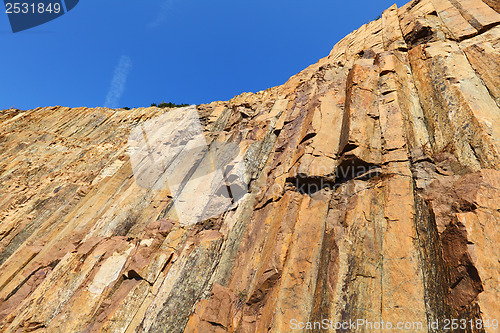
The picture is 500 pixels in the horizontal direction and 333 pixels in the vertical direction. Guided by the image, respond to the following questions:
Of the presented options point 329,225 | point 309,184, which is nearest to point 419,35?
point 309,184

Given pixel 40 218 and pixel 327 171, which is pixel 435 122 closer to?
pixel 327 171

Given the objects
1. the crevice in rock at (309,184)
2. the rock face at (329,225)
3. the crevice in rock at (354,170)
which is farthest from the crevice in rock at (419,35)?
the crevice in rock at (309,184)

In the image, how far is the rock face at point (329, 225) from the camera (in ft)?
25.9

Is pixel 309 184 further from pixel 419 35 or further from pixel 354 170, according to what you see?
pixel 419 35

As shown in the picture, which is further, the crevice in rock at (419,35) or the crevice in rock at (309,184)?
the crevice in rock at (419,35)

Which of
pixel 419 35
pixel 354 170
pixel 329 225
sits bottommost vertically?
pixel 329 225

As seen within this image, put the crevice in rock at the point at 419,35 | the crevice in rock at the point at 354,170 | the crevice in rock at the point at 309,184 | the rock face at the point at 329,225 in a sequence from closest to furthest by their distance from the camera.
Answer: the rock face at the point at 329,225
the crevice in rock at the point at 354,170
the crevice in rock at the point at 309,184
the crevice in rock at the point at 419,35

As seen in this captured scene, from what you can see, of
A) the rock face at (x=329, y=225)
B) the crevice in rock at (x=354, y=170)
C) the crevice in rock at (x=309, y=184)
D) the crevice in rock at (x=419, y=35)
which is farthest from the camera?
the crevice in rock at (x=419, y=35)

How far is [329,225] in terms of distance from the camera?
33.4 feet

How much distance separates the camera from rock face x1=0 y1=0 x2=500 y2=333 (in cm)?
789

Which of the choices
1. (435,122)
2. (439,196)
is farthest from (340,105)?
(439,196)

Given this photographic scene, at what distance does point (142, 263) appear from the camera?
13.0 metres

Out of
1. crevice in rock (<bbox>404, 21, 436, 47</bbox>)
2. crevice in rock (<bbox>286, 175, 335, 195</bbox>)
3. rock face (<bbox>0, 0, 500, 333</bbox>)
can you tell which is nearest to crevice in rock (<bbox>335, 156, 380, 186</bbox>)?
rock face (<bbox>0, 0, 500, 333</bbox>)

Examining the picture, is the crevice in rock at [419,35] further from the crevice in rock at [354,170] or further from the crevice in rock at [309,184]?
the crevice in rock at [309,184]
